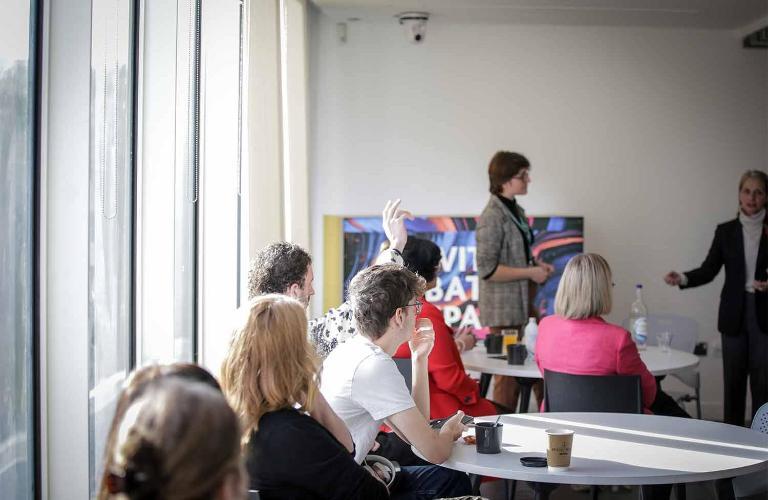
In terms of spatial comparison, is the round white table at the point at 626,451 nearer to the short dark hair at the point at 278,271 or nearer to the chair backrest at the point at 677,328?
the short dark hair at the point at 278,271

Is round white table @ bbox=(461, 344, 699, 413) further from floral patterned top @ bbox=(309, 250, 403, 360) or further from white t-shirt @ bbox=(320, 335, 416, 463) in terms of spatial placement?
white t-shirt @ bbox=(320, 335, 416, 463)

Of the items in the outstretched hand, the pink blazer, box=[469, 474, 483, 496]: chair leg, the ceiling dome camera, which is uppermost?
the ceiling dome camera

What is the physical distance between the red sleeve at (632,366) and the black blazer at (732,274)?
2.46m

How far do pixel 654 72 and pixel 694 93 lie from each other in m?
0.35

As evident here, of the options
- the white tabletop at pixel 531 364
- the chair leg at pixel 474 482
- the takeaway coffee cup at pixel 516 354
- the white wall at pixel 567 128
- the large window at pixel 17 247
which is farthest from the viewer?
the white wall at pixel 567 128

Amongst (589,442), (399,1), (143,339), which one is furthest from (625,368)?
(399,1)

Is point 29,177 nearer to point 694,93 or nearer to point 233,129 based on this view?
point 233,129

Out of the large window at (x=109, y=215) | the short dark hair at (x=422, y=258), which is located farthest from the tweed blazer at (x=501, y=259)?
the large window at (x=109, y=215)

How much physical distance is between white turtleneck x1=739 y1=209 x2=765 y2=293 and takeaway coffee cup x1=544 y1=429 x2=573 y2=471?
383cm

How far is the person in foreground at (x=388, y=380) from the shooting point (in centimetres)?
267

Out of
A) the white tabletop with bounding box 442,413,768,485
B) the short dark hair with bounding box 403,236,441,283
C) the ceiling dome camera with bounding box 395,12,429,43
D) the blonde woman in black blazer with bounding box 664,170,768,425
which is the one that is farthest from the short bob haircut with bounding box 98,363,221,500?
the ceiling dome camera with bounding box 395,12,429,43

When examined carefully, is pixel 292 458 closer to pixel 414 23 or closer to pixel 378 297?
pixel 378 297

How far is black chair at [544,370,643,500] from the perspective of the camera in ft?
11.6

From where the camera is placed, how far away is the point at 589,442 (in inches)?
113
